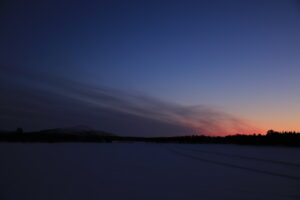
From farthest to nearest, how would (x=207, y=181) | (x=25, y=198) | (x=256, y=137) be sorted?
(x=256, y=137)
(x=207, y=181)
(x=25, y=198)

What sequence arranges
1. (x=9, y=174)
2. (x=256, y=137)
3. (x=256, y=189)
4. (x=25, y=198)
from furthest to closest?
(x=256, y=137) → (x=9, y=174) → (x=256, y=189) → (x=25, y=198)

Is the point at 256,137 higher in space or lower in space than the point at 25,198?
higher

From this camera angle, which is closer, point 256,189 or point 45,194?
point 45,194

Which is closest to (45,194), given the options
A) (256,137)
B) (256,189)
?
(256,189)

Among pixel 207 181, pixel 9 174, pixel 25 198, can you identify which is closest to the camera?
pixel 25 198

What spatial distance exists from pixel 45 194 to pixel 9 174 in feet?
11.6

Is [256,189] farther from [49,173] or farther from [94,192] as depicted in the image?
[49,173]

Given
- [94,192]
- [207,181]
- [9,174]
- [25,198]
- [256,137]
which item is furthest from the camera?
[256,137]

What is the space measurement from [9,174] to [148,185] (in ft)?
16.2

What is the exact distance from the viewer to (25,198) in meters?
6.08

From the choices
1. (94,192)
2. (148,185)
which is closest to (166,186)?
(148,185)

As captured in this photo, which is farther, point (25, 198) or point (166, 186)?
point (166, 186)

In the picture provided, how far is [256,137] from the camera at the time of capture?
47.0m

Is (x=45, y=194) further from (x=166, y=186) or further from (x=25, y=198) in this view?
(x=166, y=186)
